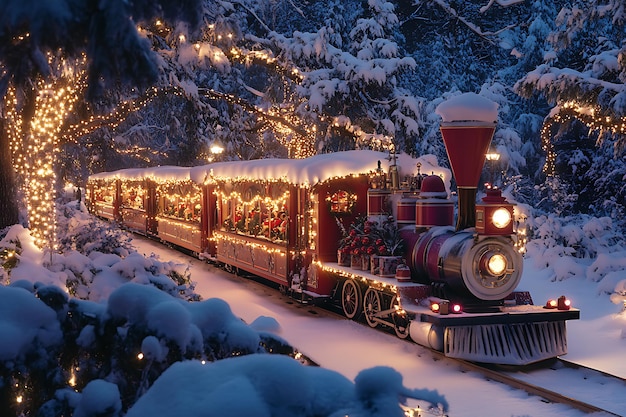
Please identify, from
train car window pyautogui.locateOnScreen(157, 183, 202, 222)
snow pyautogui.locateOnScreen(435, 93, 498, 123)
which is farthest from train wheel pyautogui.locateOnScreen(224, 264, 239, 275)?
snow pyautogui.locateOnScreen(435, 93, 498, 123)

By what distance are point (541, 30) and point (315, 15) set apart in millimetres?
10386

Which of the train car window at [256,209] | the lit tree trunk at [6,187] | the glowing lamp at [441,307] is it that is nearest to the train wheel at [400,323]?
the glowing lamp at [441,307]

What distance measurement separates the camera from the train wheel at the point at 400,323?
34.6 feet

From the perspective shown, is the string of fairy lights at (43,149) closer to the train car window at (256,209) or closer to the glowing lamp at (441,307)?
the train car window at (256,209)

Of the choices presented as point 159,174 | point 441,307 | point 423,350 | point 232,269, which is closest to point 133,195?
point 159,174

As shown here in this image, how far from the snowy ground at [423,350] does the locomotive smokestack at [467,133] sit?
101 inches

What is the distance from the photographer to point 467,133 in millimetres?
9398

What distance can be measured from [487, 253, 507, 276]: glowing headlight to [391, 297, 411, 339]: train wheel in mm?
1627

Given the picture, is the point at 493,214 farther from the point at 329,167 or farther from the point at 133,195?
the point at 133,195

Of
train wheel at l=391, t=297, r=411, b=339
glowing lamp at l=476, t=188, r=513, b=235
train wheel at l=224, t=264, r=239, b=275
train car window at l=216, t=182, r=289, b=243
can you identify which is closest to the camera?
glowing lamp at l=476, t=188, r=513, b=235

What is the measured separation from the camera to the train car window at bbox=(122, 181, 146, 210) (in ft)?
97.9

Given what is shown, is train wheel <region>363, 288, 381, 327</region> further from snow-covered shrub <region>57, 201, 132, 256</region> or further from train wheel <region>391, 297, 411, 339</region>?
snow-covered shrub <region>57, 201, 132, 256</region>

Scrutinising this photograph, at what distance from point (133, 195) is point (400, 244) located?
76.0 feet

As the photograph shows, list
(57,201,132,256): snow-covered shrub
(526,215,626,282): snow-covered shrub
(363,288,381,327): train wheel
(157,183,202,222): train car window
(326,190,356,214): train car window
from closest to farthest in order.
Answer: (363,288,381,327): train wheel < (326,190,356,214): train car window < (57,201,132,256): snow-covered shrub < (526,215,626,282): snow-covered shrub < (157,183,202,222): train car window
